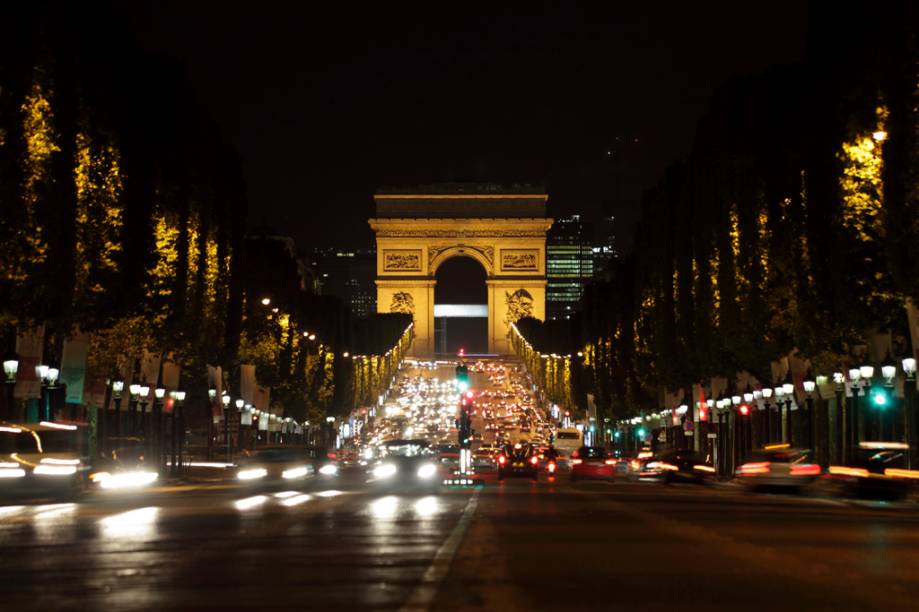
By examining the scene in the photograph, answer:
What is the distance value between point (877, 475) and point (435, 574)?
→ 24909mm

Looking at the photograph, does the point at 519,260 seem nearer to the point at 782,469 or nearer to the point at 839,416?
the point at 839,416

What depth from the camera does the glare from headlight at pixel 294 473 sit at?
51.2m

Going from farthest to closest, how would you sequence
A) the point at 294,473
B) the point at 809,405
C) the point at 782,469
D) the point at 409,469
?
the point at 809,405 < the point at 294,473 < the point at 409,469 < the point at 782,469

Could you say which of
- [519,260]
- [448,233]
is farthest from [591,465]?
[519,260]

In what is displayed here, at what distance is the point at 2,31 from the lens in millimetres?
39438

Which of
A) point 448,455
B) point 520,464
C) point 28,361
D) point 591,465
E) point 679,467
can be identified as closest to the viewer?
point 28,361

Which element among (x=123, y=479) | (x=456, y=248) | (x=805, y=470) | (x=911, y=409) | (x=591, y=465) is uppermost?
(x=456, y=248)

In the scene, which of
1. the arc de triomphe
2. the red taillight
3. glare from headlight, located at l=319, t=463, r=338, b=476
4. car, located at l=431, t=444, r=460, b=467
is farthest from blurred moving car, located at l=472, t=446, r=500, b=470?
the arc de triomphe

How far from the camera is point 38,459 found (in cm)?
3325

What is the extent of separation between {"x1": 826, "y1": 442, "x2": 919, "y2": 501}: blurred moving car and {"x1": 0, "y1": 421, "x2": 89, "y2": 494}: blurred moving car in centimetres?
1755

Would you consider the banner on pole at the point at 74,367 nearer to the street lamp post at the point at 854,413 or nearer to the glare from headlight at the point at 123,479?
the glare from headlight at the point at 123,479

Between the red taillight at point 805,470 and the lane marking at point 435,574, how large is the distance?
19316 mm

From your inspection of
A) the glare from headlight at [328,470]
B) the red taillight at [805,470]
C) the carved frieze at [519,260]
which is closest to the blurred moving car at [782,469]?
the red taillight at [805,470]

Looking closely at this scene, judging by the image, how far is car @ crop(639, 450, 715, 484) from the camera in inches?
2103
